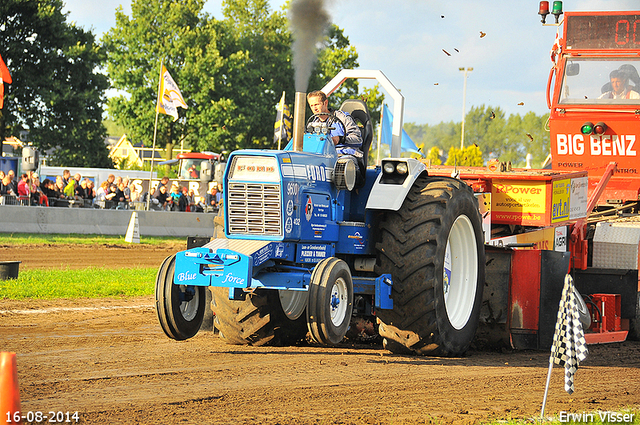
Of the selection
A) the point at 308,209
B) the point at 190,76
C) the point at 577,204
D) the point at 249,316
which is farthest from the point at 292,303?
the point at 190,76

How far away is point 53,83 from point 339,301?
31.7m

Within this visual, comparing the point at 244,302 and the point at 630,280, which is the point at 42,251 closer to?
the point at 244,302

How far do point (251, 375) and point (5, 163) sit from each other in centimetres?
2432

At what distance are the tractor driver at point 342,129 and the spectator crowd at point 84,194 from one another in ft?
45.6

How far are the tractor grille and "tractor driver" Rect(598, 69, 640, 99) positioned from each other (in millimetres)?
7408

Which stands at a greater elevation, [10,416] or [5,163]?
[5,163]

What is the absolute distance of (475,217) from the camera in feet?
25.1

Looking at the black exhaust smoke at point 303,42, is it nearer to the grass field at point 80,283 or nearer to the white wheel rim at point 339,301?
the white wheel rim at point 339,301

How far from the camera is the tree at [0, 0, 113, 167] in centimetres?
3391

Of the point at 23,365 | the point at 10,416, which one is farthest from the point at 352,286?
the point at 10,416

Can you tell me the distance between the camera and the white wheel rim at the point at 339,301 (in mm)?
6234

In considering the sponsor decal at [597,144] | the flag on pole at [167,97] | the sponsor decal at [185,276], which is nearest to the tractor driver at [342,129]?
the sponsor decal at [185,276]

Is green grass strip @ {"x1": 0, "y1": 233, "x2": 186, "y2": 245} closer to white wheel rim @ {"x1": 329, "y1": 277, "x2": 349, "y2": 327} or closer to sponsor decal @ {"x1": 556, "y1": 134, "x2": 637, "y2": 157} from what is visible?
sponsor decal @ {"x1": 556, "y1": 134, "x2": 637, "y2": 157}

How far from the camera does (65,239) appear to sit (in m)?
19.7
